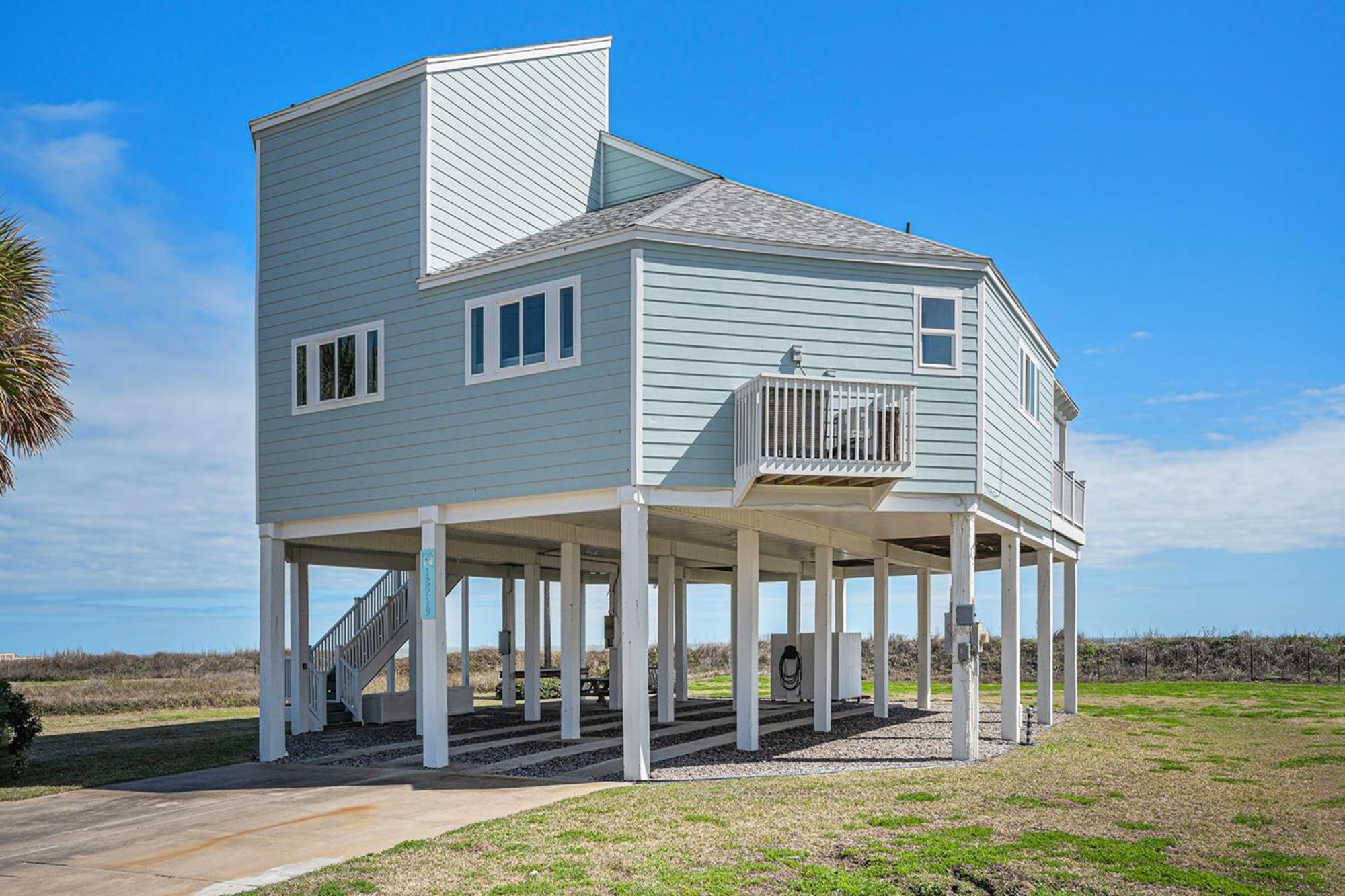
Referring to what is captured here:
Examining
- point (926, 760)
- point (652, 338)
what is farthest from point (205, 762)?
point (926, 760)

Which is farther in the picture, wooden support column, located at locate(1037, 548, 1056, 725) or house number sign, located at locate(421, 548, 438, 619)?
wooden support column, located at locate(1037, 548, 1056, 725)

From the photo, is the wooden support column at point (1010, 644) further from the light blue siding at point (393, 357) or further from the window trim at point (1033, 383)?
the light blue siding at point (393, 357)

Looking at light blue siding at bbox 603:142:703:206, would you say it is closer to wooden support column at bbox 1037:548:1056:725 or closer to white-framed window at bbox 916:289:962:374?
white-framed window at bbox 916:289:962:374

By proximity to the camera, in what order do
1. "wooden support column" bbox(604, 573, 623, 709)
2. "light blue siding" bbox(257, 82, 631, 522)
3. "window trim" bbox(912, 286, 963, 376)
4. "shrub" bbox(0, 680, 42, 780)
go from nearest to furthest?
"light blue siding" bbox(257, 82, 631, 522) < "shrub" bbox(0, 680, 42, 780) < "window trim" bbox(912, 286, 963, 376) < "wooden support column" bbox(604, 573, 623, 709)

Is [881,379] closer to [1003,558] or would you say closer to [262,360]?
[1003,558]

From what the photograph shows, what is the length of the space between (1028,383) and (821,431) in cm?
765

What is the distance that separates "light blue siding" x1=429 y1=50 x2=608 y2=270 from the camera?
19.5m

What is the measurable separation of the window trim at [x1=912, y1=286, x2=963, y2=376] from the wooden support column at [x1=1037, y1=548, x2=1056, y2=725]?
8502 millimetres

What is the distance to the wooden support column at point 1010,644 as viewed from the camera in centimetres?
2069

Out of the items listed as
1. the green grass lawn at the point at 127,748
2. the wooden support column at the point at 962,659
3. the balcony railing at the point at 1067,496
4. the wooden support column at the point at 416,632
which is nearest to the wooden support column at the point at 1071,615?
the balcony railing at the point at 1067,496

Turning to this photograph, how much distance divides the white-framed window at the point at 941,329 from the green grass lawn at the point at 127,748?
43.2ft

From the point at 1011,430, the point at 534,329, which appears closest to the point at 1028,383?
the point at 1011,430

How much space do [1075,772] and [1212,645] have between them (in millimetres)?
35189

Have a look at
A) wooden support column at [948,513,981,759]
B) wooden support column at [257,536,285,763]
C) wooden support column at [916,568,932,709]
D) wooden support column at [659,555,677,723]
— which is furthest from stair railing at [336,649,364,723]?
wooden support column at [948,513,981,759]
